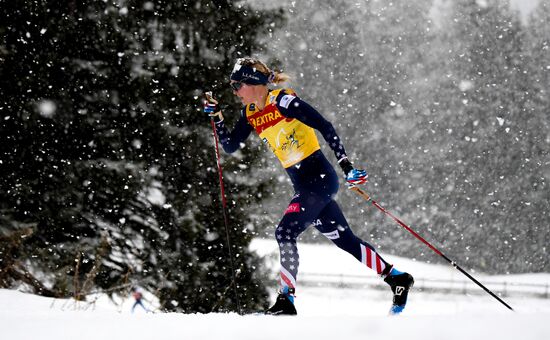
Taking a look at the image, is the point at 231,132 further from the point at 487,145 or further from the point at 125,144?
the point at 487,145

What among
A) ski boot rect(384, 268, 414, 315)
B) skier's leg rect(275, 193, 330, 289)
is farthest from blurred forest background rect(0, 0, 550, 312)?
ski boot rect(384, 268, 414, 315)

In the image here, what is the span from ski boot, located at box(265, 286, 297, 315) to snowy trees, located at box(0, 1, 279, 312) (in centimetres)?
525

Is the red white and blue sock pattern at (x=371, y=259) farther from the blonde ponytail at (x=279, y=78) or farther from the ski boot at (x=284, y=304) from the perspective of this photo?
the blonde ponytail at (x=279, y=78)

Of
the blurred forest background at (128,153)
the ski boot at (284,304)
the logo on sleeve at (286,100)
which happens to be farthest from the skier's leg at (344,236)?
the blurred forest background at (128,153)

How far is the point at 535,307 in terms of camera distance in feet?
75.9

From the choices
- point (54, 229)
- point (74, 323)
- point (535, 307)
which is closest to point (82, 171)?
point (54, 229)

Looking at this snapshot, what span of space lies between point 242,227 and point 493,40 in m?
22.3

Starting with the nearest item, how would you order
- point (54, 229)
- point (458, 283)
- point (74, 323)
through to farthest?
point (74, 323)
point (54, 229)
point (458, 283)

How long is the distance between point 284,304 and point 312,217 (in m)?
0.63

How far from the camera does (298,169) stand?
13.9ft

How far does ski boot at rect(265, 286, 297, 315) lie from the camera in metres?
3.89

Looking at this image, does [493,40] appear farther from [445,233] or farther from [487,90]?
[445,233]

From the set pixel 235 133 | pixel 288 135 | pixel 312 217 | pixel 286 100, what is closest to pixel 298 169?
pixel 288 135

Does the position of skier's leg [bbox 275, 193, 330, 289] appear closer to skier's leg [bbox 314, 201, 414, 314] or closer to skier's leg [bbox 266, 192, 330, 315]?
skier's leg [bbox 266, 192, 330, 315]
